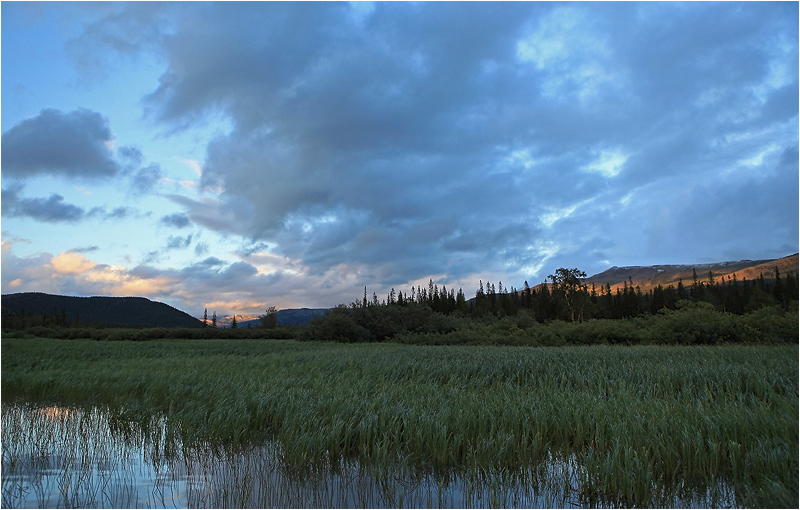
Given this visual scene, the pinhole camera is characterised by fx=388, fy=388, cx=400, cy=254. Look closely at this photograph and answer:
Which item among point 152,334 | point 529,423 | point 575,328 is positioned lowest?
point 575,328

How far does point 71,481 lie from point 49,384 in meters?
9.95

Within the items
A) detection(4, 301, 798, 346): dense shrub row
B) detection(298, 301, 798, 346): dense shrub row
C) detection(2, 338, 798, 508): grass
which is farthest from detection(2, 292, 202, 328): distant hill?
detection(2, 338, 798, 508): grass

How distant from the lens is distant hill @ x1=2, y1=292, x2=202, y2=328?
110 meters

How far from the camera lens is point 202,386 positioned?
34.1ft

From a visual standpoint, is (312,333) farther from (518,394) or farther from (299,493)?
(299,493)

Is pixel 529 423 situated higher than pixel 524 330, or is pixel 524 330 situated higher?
pixel 529 423

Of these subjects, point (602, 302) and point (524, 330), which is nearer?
point (524, 330)

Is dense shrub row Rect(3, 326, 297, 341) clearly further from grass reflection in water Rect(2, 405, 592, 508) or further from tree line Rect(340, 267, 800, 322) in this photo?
grass reflection in water Rect(2, 405, 592, 508)

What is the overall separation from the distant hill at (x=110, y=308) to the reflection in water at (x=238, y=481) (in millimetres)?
122210

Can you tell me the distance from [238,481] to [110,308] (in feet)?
548

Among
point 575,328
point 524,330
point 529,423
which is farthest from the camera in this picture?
point 524,330

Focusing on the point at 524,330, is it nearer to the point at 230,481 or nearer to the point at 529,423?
the point at 529,423

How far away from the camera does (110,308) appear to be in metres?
138

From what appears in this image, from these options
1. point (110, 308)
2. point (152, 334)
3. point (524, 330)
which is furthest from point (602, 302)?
point (110, 308)
